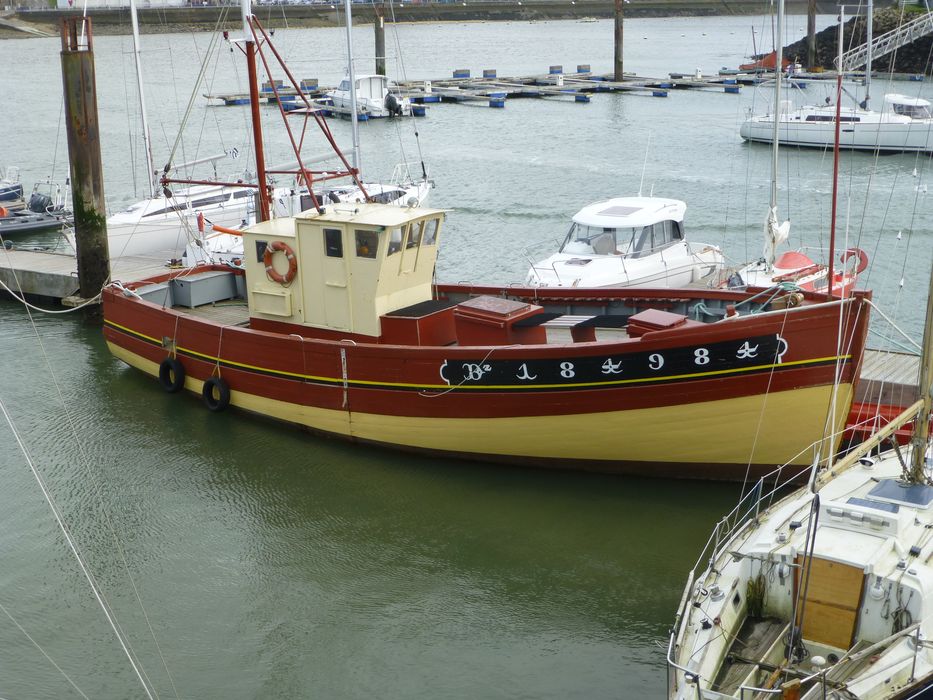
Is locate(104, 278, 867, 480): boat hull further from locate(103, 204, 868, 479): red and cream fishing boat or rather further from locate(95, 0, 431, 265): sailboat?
locate(95, 0, 431, 265): sailboat

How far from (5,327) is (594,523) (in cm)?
1460

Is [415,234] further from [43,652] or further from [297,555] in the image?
[43,652]

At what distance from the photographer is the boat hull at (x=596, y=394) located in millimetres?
12992

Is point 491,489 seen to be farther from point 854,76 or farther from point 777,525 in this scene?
point 854,76

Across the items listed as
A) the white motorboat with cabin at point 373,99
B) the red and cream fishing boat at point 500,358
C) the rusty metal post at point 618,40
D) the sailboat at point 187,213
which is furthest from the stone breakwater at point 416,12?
the red and cream fishing boat at point 500,358

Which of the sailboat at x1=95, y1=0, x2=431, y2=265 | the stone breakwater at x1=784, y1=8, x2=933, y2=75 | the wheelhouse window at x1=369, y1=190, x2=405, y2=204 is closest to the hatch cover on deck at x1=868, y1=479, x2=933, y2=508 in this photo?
the sailboat at x1=95, y1=0, x2=431, y2=265

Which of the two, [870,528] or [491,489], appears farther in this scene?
[491,489]

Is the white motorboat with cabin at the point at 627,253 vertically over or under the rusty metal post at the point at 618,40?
under

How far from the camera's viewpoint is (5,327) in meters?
22.2

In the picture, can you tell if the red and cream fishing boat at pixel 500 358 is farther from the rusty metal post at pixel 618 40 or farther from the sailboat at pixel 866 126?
the rusty metal post at pixel 618 40

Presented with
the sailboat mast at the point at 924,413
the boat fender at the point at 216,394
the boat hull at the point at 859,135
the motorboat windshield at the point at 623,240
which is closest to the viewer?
the sailboat mast at the point at 924,413

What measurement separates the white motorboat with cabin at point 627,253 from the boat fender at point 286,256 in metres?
5.38

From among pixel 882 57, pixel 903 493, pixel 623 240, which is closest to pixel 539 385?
pixel 903 493

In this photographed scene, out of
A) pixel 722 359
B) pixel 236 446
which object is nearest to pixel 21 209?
pixel 236 446
